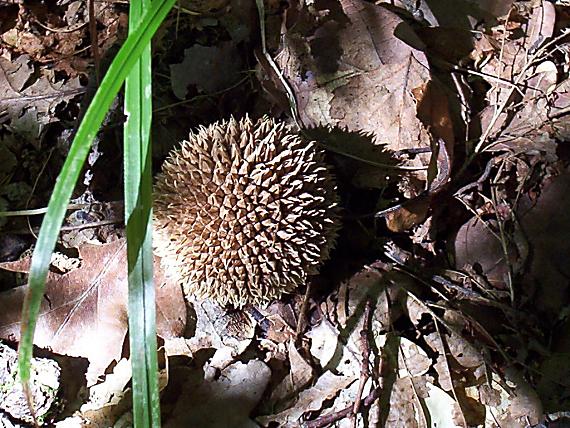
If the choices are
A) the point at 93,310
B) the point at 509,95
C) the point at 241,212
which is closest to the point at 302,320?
the point at 241,212

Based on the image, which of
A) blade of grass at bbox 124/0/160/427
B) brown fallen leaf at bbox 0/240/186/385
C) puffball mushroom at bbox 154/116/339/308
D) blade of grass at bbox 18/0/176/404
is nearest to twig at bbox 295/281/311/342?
puffball mushroom at bbox 154/116/339/308

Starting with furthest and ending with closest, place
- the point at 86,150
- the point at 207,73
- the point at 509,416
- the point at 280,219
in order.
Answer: the point at 207,73
the point at 509,416
the point at 280,219
the point at 86,150

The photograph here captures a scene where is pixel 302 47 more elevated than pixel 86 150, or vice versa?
pixel 86 150

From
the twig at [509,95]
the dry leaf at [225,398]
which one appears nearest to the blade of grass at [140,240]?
the dry leaf at [225,398]

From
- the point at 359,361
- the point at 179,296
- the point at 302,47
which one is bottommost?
the point at 359,361

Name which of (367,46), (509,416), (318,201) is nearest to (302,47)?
(367,46)

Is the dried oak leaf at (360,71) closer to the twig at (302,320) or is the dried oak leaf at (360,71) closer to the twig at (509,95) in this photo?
the twig at (509,95)

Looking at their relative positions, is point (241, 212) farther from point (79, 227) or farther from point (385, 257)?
point (79, 227)

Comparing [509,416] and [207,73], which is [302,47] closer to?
[207,73]
